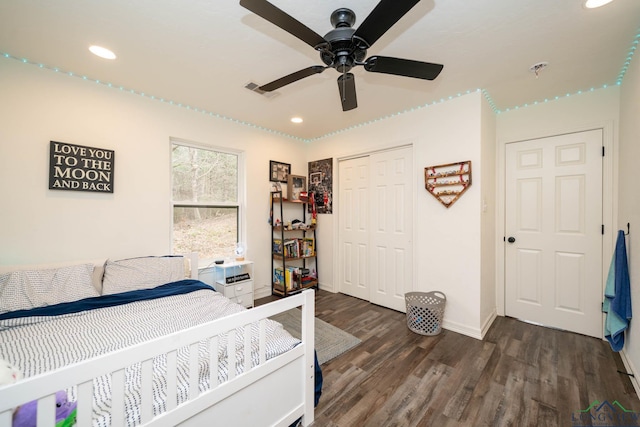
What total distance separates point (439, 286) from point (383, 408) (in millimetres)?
1515

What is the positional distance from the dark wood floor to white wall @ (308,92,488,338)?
0.40 metres

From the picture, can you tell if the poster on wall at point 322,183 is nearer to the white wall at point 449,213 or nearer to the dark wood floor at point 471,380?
the white wall at point 449,213

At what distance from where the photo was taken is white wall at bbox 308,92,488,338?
2.50 m

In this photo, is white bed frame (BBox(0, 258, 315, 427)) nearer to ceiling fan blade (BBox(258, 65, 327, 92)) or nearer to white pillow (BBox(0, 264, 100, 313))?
ceiling fan blade (BBox(258, 65, 327, 92))

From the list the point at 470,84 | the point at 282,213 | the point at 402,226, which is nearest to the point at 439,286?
the point at 402,226

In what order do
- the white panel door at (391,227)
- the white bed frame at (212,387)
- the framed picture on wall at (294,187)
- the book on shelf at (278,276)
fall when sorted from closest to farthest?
the white bed frame at (212,387) < the white panel door at (391,227) < the book on shelf at (278,276) < the framed picture on wall at (294,187)

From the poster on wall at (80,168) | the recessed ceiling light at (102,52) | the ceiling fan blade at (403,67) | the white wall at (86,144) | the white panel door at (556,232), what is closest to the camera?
the ceiling fan blade at (403,67)

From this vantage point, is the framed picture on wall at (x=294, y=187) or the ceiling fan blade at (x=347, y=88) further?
the framed picture on wall at (x=294, y=187)

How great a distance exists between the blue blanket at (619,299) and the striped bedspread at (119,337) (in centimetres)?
244

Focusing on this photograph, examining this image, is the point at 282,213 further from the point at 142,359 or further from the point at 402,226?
the point at 142,359

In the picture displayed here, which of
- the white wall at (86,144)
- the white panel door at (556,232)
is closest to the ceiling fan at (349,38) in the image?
the white wall at (86,144)

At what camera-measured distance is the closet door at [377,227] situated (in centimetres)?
311

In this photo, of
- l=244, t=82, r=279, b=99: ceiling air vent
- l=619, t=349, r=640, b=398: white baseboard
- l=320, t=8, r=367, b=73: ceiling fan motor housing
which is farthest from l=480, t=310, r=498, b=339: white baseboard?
l=244, t=82, r=279, b=99: ceiling air vent

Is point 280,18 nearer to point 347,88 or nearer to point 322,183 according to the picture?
point 347,88
